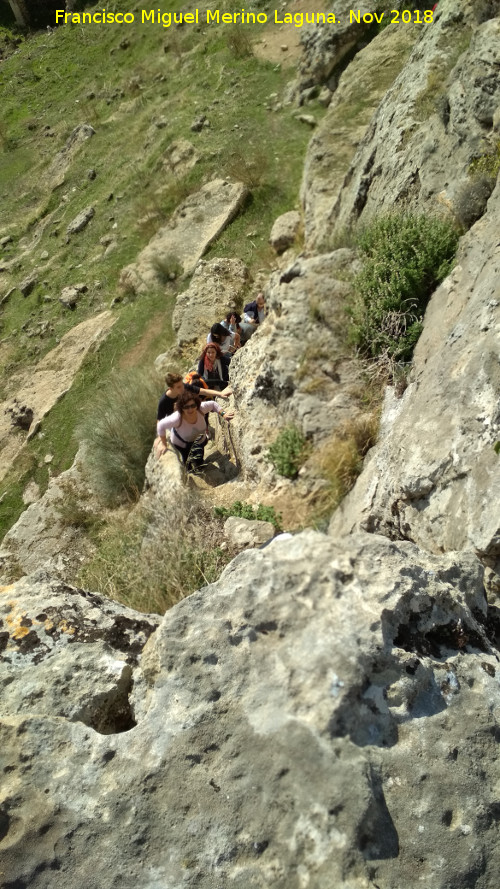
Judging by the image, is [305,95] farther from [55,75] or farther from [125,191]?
[55,75]

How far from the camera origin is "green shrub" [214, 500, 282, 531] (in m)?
5.34

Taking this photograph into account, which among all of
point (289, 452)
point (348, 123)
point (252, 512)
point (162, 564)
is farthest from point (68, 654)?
point (348, 123)

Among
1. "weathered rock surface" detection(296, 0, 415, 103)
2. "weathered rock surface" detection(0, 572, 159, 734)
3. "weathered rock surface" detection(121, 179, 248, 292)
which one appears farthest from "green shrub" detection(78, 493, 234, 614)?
"weathered rock surface" detection(296, 0, 415, 103)

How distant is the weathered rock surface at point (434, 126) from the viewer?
20.7ft

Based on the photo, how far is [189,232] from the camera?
47.8 feet

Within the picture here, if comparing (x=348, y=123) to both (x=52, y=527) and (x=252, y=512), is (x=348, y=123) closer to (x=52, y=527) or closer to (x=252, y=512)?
(x=252, y=512)

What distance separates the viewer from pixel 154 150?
57.4 ft

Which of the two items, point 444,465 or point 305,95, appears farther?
point 305,95

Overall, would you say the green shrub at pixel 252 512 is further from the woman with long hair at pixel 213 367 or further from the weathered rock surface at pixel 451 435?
the woman with long hair at pixel 213 367

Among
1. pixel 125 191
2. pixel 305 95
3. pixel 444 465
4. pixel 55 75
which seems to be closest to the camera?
pixel 444 465

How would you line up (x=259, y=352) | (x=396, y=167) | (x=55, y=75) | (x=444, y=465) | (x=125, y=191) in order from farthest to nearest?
(x=55, y=75)
(x=125, y=191)
(x=396, y=167)
(x=259, y=352)
(x=444, y=465)

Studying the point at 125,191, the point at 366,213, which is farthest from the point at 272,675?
the point at 125,191

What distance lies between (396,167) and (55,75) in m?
26.7

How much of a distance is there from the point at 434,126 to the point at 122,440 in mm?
6215
